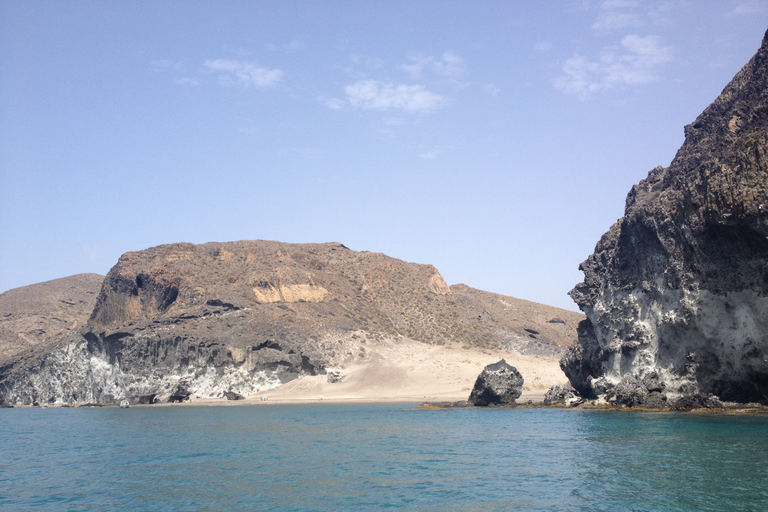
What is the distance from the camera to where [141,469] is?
87.6 ft

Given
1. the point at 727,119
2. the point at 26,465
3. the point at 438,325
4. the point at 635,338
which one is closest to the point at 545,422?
the point at 635,338

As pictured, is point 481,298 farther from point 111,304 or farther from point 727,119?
point 727,119

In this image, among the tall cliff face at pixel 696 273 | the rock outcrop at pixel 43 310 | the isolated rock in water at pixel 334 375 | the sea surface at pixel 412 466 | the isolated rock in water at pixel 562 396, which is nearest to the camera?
the sea surface at pixel 412 466

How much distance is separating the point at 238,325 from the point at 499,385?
41.2 m

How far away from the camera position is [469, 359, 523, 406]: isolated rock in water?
5328 cm

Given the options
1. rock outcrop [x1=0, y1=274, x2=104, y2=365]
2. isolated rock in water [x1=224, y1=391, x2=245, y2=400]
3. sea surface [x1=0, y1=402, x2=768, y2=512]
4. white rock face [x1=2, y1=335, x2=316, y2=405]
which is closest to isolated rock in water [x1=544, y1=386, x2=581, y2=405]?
sea surface [x1=0, y1=402, x2=768, y2=512]

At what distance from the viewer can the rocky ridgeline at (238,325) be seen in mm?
76250

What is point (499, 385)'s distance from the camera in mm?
53188

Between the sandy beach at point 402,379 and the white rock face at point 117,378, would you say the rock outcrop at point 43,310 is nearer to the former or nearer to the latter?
the white rock face at point 117,378

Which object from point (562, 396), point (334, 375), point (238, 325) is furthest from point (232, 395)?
point (562, 396)

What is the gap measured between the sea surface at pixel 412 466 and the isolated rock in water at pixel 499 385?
33.1ft

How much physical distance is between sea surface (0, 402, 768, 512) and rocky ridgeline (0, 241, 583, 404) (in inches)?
1307

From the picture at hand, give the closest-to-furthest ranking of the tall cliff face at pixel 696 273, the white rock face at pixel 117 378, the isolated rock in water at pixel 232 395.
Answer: the tall cliff face at pixel 696 273 < the isolated rock in water at pixel 232 395 < the white rock face at pixel 117 378

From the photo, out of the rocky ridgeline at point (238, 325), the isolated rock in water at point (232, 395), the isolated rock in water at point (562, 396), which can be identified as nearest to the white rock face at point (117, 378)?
the rocky ridgeline at point (238, 325)
